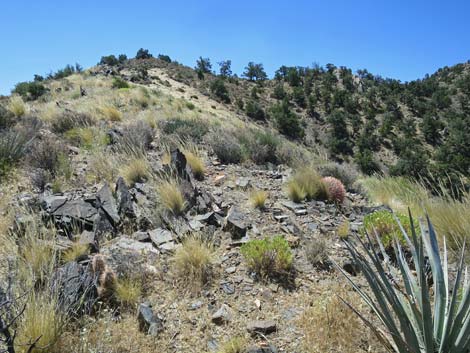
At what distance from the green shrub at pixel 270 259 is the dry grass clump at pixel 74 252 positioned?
172 cm

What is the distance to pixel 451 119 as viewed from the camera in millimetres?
29641

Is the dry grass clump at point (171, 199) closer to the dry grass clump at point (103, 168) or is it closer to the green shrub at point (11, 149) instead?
the dry grass clump at point (103, 168)

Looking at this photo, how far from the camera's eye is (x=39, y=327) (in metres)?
2.38

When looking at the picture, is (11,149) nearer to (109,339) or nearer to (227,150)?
(227,150)

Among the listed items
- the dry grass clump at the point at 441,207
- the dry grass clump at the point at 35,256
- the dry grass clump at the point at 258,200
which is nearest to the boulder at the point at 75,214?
the dry grass clump at the point at 35,256

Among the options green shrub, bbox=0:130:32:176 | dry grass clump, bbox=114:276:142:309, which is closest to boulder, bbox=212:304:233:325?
dry grass clump, bbox=114:276:142:309

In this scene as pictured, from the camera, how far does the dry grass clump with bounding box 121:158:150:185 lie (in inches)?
223

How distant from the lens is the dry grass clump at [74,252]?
3.43 m

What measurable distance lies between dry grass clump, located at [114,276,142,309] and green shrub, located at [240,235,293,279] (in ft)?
3.95

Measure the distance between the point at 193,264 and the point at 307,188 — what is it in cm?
282

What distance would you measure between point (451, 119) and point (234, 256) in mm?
32342

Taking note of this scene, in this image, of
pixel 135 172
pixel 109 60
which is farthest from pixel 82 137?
pixel 109 60

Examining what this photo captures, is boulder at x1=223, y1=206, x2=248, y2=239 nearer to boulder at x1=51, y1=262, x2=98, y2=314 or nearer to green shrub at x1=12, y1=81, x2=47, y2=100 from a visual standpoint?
boulder at x1=51, y1=262, x2=98, y2=314

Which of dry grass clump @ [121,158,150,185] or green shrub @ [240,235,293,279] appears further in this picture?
dry grass clump @ [121,158,150,185]
